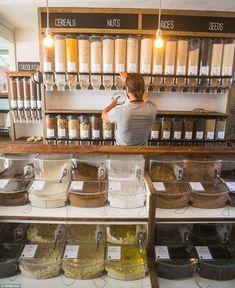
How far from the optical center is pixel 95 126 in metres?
2.58

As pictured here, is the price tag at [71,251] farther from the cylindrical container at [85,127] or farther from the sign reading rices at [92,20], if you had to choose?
the sign reading rices at [92,20]

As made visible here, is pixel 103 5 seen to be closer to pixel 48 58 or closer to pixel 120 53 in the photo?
pixel 120 53

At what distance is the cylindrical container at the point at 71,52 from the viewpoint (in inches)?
92.4

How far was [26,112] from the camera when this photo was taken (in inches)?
112

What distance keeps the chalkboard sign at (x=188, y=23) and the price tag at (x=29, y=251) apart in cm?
210

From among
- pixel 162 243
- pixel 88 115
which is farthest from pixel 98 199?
pixel 88 115

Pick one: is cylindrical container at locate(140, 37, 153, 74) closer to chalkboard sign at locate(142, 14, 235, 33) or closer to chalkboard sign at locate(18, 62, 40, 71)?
chalkboard sign at locate(142, 14, 235, 33)

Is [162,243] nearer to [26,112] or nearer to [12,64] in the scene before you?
[26,112]

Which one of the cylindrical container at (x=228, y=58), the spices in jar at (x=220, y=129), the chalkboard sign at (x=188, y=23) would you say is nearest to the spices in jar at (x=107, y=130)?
the chalkboard sign at (x=188, y=23)

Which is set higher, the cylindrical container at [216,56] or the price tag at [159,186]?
the cylindrical container at [216,56]

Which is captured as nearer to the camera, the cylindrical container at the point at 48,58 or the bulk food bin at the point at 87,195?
the bulk food bin at the point at 87,195

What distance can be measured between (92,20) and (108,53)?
372 mm

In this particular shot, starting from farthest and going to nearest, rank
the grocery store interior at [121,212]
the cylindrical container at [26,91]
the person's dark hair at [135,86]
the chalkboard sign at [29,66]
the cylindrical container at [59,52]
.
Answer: the chalkboard sign at [29,66] → the cylindrical container at [26,91] → the cylindrical container at [59,52] → the person's dark hair at [135,86] → the grocery store interior at [121,212]

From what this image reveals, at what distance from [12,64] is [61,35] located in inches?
46.9
